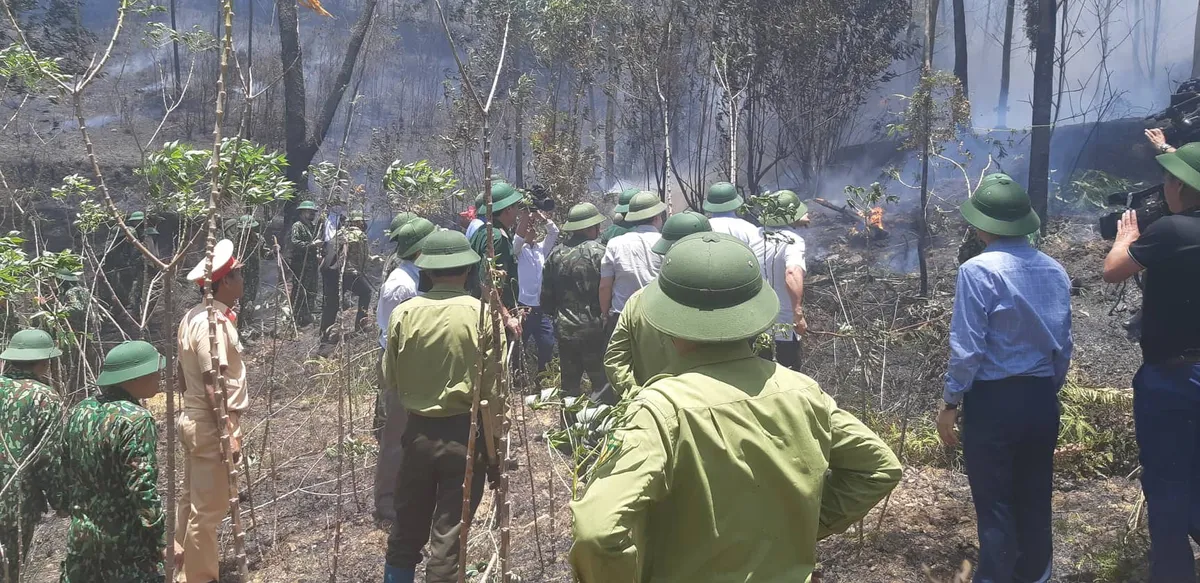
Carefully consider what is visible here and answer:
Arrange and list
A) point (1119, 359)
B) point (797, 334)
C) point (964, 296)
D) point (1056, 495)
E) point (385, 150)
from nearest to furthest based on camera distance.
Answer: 1. point (964, 296)
2. point (1056, 495)
3. point (797, 334)
4. point (1119, 359)
5. point (385, 150)

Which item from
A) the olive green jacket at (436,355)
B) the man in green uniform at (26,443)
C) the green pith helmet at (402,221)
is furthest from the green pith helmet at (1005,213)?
the man in green uniform at (26,443)

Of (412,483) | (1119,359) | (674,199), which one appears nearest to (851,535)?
(412,483)

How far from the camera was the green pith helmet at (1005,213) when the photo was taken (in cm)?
297

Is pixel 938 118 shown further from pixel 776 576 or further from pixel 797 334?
pixel 776 576

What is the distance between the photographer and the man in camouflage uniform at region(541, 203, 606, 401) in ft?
18.7

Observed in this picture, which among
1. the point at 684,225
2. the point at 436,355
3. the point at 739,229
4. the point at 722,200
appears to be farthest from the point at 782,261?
the point at 436,355

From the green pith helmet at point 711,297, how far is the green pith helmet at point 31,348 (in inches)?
113

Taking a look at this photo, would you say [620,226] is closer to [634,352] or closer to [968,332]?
[634,352]

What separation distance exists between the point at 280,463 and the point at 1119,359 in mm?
6226

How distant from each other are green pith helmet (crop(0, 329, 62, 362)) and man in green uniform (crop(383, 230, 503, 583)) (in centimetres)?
142

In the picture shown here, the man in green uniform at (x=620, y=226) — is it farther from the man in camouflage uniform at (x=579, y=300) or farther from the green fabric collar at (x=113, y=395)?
the green fabric collar at (x=113, y=395)

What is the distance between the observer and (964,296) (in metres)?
2.95

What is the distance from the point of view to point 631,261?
16.0ft

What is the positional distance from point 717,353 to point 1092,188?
7.80 metres
